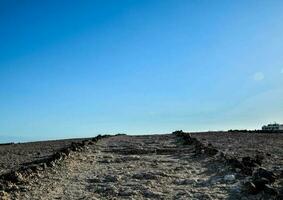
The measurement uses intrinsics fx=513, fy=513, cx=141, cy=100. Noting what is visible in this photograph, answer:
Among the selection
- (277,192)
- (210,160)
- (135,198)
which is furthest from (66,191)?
(210,160)

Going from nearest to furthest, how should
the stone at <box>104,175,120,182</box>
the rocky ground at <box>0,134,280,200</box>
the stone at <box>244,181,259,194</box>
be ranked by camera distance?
the stone at <box>244,181,259,194</box> < the rocky ground at <box>0,134,280,200</box> < the stone at <box>104,175,120,182</box>

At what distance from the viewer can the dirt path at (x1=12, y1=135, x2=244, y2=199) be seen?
33.6ft

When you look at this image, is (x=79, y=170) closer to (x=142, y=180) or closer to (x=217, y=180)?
(x=142, y=180)

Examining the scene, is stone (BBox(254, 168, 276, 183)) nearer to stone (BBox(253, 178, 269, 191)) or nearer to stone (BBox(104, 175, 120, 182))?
stone (BBox(253, 178, 269, 191))

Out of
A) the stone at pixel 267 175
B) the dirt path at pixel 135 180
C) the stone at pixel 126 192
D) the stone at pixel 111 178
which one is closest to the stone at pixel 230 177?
the dirt path at pixel 135 180

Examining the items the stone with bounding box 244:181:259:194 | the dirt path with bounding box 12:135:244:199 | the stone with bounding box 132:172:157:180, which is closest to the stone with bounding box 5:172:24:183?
the dirt path with bounding box 12:135:244:199

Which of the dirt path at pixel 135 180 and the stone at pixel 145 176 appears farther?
the stone at pixel 145 176

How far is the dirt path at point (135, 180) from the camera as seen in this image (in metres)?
10.2

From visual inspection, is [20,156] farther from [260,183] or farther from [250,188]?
[260,183]

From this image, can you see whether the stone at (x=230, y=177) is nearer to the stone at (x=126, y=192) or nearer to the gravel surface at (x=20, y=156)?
the stone at (x=126, y=192)

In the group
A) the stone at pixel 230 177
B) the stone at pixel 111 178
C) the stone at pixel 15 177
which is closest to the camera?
the stone at pixel 230 177

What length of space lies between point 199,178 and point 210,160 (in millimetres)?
3292

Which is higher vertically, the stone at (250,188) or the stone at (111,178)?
the stone at (111,178)

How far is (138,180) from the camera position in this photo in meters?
12.0
